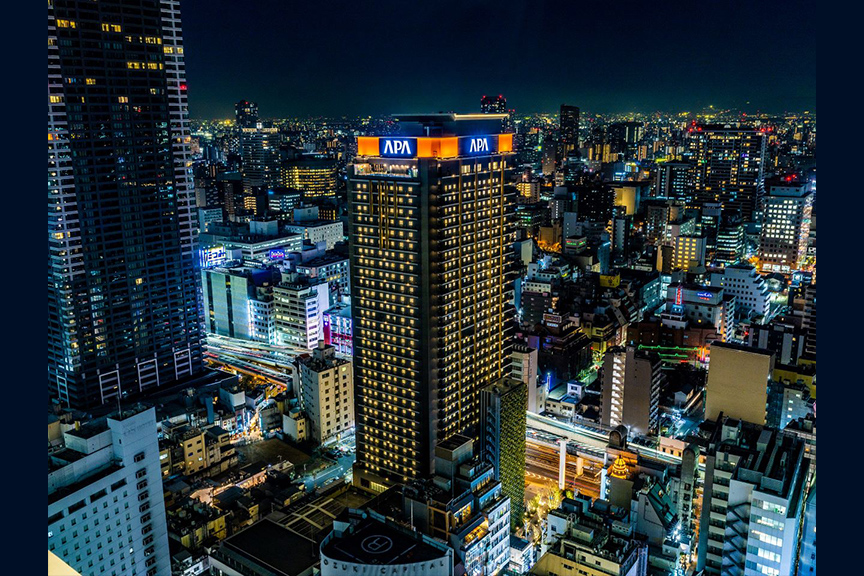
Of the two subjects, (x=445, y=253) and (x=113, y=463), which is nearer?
(x=113, y=463)

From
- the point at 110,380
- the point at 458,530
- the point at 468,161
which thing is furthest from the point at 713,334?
the point at 110,380

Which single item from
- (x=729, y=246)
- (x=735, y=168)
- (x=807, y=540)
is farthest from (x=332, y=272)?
(x=735, y=168)

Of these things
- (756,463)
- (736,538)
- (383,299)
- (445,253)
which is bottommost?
(736,538)

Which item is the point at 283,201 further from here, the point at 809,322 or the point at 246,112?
the point at 809,322

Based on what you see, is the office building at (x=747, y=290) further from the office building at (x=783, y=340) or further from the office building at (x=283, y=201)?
the office building at (x=283, y=201)

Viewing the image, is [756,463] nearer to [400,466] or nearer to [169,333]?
[400,466]

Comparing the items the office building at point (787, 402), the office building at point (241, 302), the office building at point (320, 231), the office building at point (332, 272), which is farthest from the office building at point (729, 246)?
the office building at point (241, 302)
